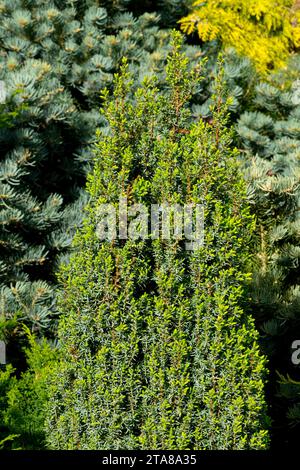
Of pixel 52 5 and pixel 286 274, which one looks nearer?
pixel 286 274

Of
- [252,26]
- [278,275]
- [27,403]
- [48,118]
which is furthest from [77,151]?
[252,26]

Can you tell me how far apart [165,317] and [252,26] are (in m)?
3.73

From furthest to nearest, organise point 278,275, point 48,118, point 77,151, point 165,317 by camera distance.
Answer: point 77,151
point 48,118
point 278,275
point 165,317

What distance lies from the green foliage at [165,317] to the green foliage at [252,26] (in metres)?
2.81

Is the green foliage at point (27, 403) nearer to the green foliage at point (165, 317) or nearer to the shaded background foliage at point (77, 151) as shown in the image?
the shaded background foliage at point (77, 151)

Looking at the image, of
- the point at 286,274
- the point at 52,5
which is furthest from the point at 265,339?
the point at 52,5

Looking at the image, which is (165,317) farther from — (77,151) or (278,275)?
(77,151)

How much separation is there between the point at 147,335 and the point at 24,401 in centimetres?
96

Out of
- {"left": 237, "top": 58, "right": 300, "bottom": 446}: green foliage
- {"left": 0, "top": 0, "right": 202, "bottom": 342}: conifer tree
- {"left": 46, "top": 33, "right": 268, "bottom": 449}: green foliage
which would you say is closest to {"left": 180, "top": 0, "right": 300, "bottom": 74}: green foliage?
{"left": 0, "top": 0, "right": 202, "bottom": 342}: conifer tree

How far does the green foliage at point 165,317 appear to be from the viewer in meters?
2.22

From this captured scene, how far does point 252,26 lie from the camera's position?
5.34 m

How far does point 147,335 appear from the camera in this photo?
2281 mm
